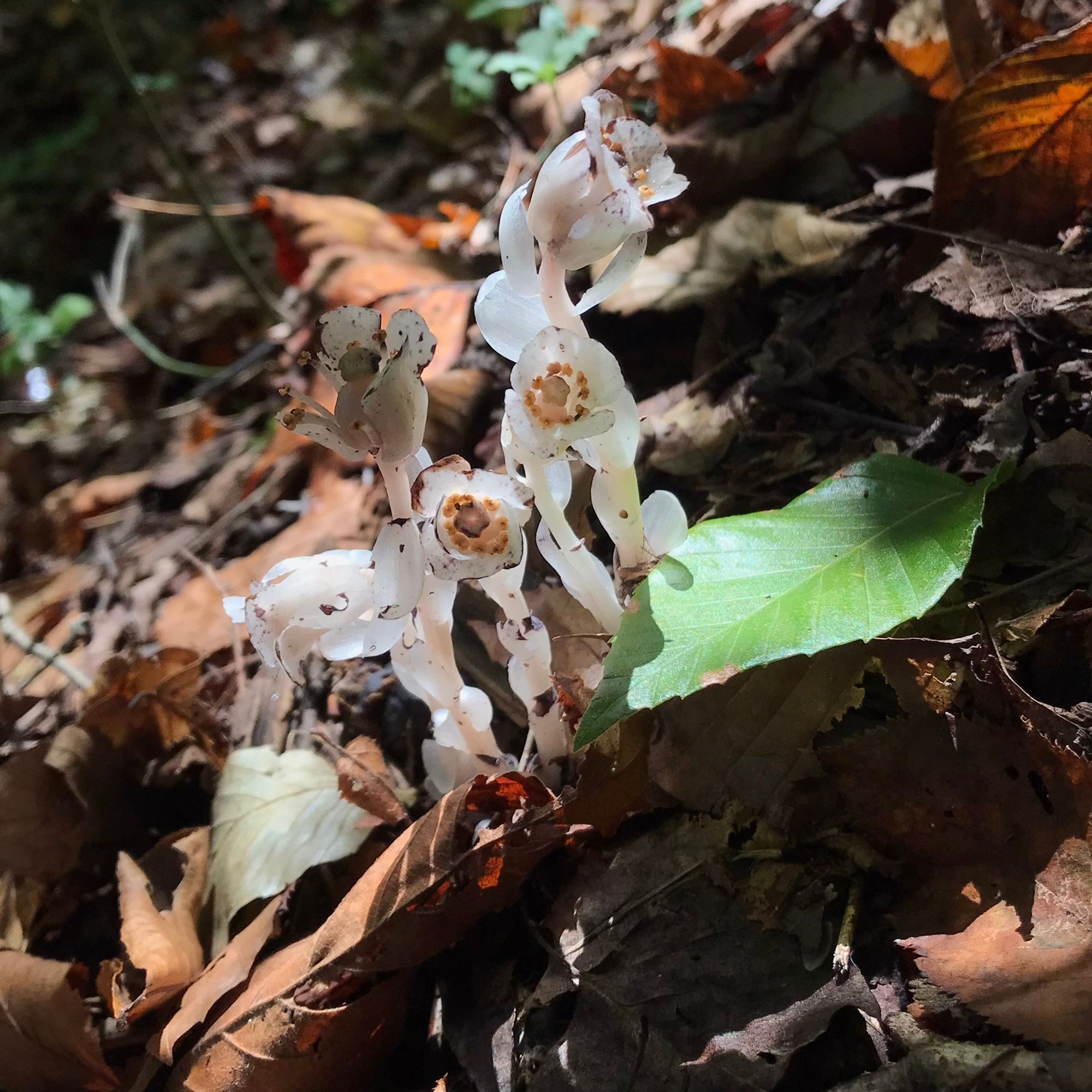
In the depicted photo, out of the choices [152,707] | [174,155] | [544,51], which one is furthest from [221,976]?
[174,155]

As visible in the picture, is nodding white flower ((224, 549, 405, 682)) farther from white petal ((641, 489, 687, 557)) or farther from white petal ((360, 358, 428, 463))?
white petal ((641, 489, 687, 557))

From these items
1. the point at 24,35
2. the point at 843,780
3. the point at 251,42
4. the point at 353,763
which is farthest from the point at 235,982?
the point at 24,35

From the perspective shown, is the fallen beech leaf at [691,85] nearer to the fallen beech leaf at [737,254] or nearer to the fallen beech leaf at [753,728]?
the fallen beech leaf at [737,254]

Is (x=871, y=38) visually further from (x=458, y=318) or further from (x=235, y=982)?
(x=235, y=982)

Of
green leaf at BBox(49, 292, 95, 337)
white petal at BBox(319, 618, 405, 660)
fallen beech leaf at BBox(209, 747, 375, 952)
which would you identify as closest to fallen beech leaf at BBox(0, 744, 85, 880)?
fallen beech leaf at BBox(209, 747, 375, 952)

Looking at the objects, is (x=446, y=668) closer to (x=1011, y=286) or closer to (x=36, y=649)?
(x=1011, y=286)

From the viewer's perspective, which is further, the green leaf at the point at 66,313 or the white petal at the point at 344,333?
the green leaf at the point at 66,313

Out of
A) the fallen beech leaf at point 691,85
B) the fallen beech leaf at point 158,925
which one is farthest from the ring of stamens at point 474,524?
the fallen beech leaf at point 691,85

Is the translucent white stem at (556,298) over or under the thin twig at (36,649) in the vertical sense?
over
